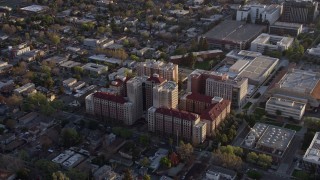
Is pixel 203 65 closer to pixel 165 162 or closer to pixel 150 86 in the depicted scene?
pixel 150 86

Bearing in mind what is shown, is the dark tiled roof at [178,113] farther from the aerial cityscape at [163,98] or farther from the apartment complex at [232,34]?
the apartment complex at [232,34]

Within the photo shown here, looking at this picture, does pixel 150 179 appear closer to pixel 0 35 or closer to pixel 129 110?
pixel 129 110

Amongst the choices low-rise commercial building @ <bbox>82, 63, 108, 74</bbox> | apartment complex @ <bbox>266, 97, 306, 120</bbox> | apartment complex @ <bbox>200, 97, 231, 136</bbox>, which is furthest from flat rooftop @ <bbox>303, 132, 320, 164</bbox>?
low-rise commercial building @ <bbox>82, 63, 108, 74</bbox>

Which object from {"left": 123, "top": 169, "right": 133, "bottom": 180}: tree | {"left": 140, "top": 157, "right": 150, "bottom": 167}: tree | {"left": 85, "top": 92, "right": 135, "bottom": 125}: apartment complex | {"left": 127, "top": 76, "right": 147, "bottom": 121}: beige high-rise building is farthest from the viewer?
{"left": 127, "top": 76, "right": 147, "bottom": 121}: beige high-rise building

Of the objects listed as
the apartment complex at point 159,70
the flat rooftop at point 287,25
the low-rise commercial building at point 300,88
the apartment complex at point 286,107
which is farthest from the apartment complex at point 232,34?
the apartment complex at point 286,107

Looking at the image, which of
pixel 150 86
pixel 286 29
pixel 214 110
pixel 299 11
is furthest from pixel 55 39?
pixel 299 11

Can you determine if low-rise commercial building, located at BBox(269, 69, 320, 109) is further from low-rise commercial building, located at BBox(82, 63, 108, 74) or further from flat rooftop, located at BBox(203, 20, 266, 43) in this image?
low-rise commercial building, located at BBox(82, 63, 108, 74)
